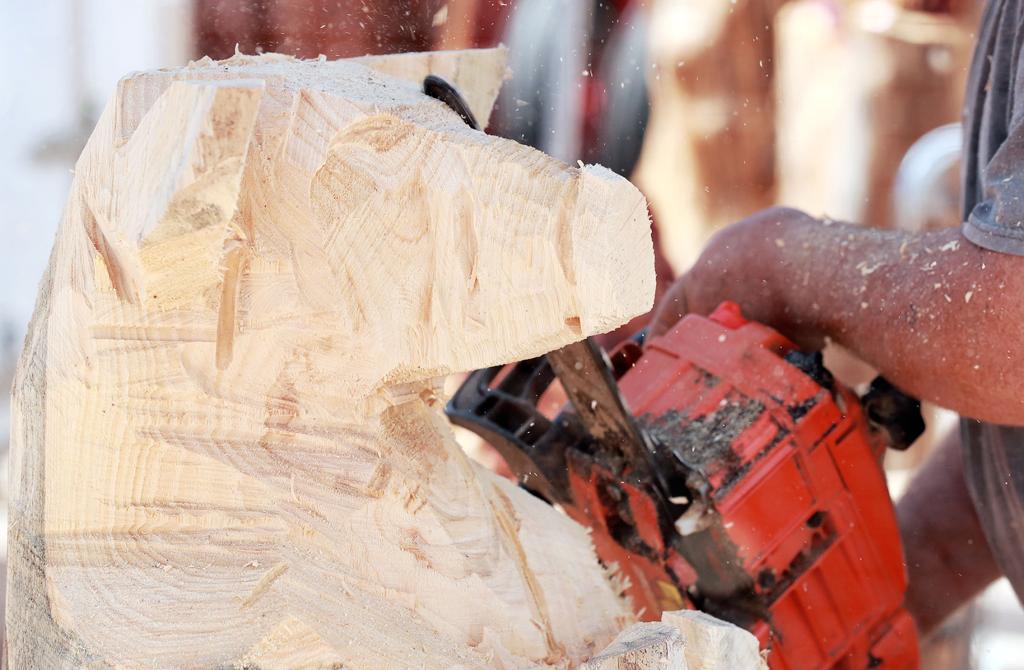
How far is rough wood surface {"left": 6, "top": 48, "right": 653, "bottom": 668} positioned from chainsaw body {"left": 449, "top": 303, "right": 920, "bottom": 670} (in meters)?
0.35

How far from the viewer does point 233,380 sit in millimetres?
912

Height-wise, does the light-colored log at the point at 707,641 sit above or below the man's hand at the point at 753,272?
below

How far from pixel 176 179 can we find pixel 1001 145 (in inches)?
45.3

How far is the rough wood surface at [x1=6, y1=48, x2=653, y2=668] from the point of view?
79cm

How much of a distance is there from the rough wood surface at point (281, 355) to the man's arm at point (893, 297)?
61 cm

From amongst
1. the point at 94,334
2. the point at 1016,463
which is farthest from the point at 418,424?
the point at 1016,463

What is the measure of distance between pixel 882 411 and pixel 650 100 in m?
1.74

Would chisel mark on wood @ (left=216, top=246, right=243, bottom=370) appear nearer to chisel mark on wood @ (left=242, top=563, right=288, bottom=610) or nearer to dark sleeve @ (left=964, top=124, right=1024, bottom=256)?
chisel mark on wood @ (left=242, top=563, right=288, bottom=610)

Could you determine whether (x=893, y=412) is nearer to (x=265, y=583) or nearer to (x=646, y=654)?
(x=646, y=654)

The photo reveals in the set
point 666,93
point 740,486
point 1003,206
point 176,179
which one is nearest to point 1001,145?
point 1003,206

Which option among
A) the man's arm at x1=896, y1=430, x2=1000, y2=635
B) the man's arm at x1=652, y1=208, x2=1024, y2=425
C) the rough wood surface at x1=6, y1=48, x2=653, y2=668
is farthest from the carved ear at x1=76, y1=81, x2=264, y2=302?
the man's arm at x1=896, y1=430, x2=1000, y2=635

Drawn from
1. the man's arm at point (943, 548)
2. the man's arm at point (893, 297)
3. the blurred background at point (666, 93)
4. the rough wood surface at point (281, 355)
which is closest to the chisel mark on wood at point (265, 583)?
the rough wood surface at point (281, 355)

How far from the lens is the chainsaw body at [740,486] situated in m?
1.33

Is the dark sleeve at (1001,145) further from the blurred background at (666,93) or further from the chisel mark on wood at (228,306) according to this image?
the chisel mark on wood at (228,306)
